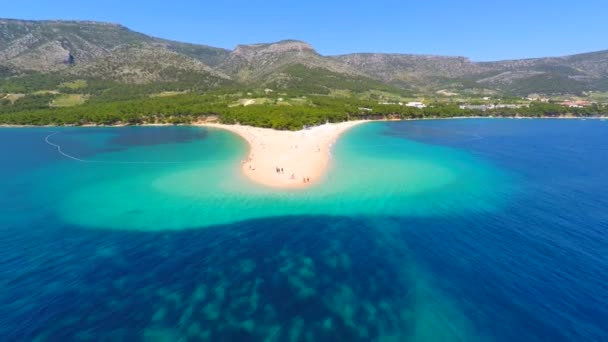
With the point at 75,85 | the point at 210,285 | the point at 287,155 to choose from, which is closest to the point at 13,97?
the point at 75,85

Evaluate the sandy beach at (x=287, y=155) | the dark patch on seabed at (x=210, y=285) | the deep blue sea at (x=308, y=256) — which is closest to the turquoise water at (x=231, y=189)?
the deep blue sea at (x=308, y=256)

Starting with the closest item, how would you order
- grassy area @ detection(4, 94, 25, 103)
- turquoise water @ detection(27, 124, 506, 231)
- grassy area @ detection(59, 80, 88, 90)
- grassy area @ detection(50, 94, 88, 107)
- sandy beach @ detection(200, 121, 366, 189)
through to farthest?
turquoise water @ detection(27, 124, 506, 231) < sandy beach @ detection(200, 121, 366, 189) < grassy area @ detection(50, 94, 88, 107) < grassy area @ detection(4, 94, 25, 103) < grassy area @ detection(59, 80, 88, 90)

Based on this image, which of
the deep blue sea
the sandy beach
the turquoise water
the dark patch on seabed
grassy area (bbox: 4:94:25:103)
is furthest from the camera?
grassy area (bbox: 4:94:25:103)

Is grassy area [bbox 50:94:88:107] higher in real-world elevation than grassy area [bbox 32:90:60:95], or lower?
lower

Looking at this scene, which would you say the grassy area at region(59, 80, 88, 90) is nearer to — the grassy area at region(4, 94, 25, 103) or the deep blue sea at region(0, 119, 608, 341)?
the grassy area at region(4, 94, 25, 103)

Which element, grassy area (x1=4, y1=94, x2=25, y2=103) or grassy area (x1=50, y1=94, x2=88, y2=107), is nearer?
grassy area (x1=50, y1=94, x2=88, y2=107)

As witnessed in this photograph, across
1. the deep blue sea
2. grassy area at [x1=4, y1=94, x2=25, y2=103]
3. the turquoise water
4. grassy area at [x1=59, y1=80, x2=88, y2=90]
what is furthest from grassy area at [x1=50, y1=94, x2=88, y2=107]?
the deep blue sea

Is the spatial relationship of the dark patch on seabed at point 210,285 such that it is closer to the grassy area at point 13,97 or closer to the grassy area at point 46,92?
the grassy area at point 13,97
